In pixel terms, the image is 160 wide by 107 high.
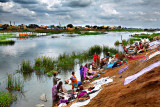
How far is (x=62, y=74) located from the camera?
13227 mm

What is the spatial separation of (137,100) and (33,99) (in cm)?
633

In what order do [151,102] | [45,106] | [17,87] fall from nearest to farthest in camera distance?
[151,102]
[45,106]
[17,87]

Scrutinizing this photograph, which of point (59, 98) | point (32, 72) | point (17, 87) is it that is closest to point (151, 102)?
point (59, 98)

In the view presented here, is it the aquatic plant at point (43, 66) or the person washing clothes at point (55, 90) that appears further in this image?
the aquatic plant at point (43, 66)

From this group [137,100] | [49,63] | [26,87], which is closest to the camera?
[137,100]

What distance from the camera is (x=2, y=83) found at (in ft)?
36.6

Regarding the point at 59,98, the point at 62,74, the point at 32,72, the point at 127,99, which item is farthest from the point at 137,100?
the point at 32,72

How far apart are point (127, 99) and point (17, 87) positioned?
758 centimetres

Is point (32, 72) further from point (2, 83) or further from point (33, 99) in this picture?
point (33, 99)

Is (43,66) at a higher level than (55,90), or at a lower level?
higher

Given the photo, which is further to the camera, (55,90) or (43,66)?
(43,66)

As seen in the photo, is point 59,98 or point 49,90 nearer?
point 59,98

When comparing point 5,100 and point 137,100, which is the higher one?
point 137,100

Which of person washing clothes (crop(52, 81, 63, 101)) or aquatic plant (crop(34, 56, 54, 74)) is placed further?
aquatic plant (crop(34, 56, 54, 74))
